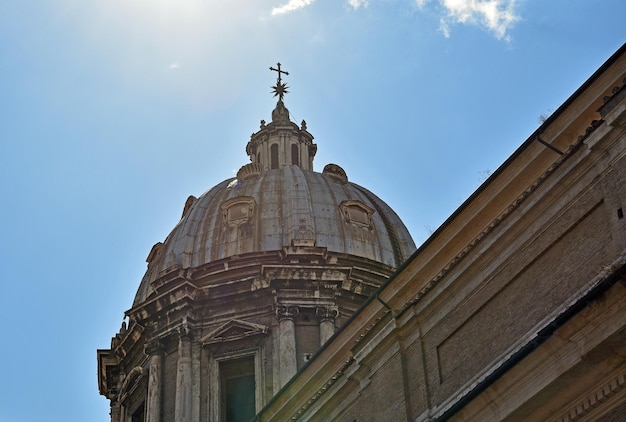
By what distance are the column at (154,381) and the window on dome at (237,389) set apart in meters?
2.08

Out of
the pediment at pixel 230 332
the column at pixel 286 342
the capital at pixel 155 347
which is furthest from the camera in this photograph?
the capital at pixel 155 347

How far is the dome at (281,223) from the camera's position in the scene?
38750 millimetres

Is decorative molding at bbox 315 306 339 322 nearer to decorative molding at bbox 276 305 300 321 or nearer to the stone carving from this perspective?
decorative molding at bbox 276 305 300 321

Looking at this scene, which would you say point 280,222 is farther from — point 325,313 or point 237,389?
point 237,389

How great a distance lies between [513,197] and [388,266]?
69.4 ft

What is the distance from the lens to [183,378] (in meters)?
36.1

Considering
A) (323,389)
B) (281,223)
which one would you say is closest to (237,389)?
(281,223)

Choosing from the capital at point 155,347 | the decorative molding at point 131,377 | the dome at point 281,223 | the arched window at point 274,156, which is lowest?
the decorative molding at point 131,377

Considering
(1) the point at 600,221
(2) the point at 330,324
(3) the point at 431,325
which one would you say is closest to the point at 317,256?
(2) the point at 330,324

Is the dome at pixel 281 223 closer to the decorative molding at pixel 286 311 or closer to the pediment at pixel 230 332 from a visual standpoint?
the decorative molding at pixel 286 311

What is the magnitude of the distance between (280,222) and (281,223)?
0.26 feet

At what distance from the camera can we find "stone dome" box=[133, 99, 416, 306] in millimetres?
38750

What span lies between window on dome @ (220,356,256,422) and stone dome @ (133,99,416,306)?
3.70 meters

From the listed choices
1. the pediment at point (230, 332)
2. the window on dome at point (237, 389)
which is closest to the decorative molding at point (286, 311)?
the pediment at point (230, 332)
